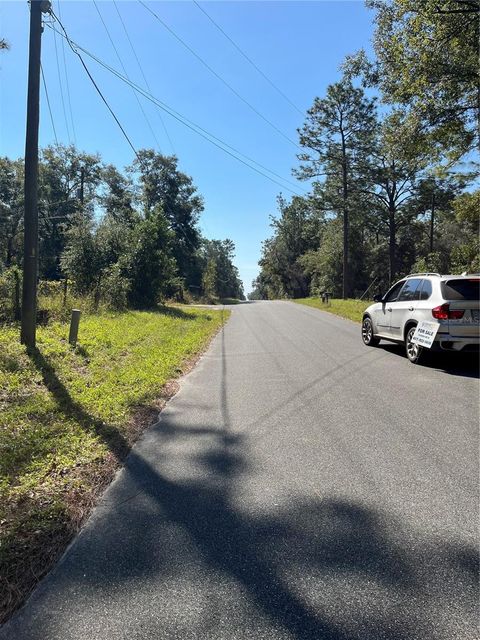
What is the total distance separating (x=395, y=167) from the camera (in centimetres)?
3638

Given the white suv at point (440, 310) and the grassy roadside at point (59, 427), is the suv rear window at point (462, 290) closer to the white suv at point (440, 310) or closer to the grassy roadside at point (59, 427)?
the white suv at point (440, 310)

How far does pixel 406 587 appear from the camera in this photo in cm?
248

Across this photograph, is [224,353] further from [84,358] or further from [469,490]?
[469,490]

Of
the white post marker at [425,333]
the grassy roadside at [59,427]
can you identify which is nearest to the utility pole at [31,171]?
the grassy roadside at [59,427]

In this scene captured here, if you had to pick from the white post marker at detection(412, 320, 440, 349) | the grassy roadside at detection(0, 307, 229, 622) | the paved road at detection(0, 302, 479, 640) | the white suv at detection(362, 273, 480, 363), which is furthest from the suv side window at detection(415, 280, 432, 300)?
the grassy roadside at detection(0, 307, 229, 622)

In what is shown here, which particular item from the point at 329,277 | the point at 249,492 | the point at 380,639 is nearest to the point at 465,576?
the point at 380,639

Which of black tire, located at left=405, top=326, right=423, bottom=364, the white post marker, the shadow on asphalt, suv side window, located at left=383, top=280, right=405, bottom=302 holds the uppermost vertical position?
suv side window, located at left=383, top=280, right=405, bottom=302

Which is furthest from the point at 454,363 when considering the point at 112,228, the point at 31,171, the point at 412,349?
the point at 112,228

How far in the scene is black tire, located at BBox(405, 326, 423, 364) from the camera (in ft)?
28.7

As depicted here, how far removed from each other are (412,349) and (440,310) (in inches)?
49.8

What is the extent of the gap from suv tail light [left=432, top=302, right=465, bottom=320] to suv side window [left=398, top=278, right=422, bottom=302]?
4.09 feet

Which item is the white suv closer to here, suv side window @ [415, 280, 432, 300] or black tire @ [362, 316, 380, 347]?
suv side window @ [415, 280, 432, 300]

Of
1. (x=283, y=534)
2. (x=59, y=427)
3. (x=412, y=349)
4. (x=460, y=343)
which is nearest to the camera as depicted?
(x=283, y=534)

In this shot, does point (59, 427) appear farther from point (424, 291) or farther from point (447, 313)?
point (424, 291)
